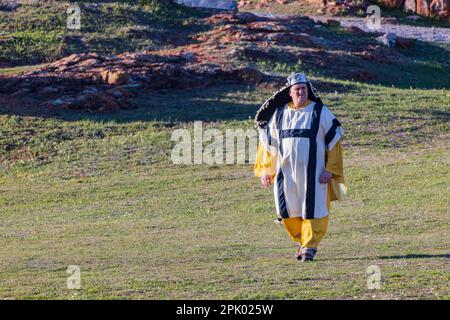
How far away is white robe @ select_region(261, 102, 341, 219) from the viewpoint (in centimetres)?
1184

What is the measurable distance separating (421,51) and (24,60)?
13.6m

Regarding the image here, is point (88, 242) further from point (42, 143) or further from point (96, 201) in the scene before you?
point (42, 143)

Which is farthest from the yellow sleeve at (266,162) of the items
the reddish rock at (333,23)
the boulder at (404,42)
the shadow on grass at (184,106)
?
the reddish rock at (333,23)

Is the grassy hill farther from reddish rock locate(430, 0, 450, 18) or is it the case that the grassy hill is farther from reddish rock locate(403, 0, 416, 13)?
reddish rock locate(403, 0, 416, 13)

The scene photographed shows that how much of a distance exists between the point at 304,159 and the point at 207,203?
742cm

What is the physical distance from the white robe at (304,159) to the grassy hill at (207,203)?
0.58 meters

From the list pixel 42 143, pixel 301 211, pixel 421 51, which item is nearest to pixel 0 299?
pixel 301 211

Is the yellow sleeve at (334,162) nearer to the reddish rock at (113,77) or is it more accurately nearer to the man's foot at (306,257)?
the man's foot at (306,257)

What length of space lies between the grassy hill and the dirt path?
5.36m

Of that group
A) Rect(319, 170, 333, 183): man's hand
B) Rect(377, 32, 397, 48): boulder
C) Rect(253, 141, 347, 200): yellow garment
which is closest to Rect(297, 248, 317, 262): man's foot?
Rect(253, 141, 347, 200): yellow garment

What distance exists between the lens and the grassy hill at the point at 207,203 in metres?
10.7

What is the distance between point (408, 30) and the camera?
4331 centimetres

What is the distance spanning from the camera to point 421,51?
38.9 meters
